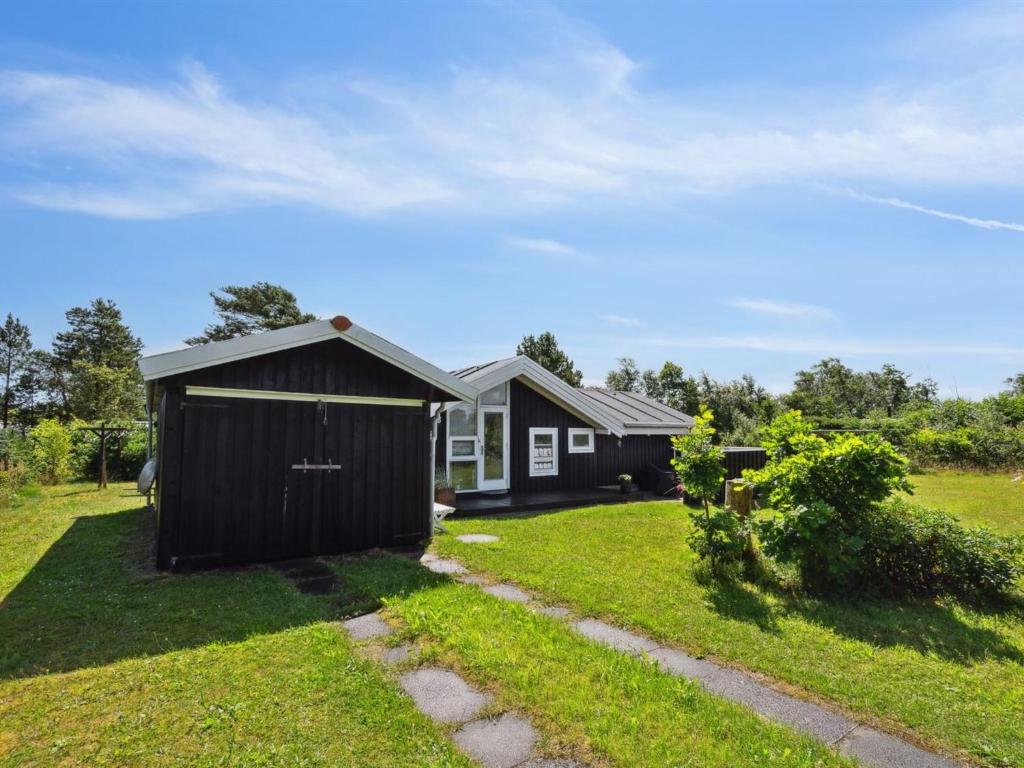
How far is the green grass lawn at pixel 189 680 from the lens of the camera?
2.63m

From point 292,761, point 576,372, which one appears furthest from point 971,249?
point 576,372

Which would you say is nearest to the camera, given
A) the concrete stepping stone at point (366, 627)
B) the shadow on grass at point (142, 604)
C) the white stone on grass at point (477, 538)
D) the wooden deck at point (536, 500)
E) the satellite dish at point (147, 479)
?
the shadow on grass at point (142, 604)

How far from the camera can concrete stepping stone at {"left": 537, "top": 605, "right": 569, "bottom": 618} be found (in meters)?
4.62

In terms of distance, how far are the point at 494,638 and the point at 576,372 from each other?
105 ft

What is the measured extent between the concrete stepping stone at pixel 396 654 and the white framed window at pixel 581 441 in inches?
407

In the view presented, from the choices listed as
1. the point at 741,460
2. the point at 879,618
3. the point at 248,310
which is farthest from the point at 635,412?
the point at 248,310

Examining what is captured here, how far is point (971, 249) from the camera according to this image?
10.8m

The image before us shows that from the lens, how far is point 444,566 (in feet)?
20.9

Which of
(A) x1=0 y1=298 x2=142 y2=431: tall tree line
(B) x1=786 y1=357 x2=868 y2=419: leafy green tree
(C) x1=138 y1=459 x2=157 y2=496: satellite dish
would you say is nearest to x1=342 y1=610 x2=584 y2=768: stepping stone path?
(C) x1=138 y1=459 x2=157 y2=496: satellite dish

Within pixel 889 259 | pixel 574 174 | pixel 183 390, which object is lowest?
pixel 183 390

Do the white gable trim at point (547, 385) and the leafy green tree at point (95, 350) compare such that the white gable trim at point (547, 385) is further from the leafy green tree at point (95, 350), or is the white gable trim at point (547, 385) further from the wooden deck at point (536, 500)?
the leafy green tree at point (95, 350)

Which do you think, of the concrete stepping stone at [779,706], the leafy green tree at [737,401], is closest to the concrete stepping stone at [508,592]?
the concrete stepping stone at [779,706]

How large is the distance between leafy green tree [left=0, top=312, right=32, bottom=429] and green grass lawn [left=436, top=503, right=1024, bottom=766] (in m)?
48.8

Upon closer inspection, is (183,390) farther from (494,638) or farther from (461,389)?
(494,638)
